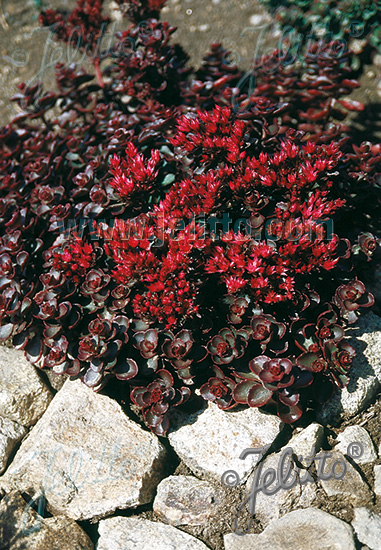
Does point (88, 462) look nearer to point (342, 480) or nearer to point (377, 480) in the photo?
point (342, 480)

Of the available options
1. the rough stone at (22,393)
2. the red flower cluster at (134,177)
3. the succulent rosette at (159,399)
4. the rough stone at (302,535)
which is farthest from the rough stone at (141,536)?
the red flower cluster at (134,177)

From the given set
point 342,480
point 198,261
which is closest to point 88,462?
point 198,261

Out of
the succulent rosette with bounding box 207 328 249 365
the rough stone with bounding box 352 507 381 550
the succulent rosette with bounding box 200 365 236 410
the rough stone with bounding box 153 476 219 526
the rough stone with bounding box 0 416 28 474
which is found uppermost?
the succulent rosette with bounding box 207 328 249 365

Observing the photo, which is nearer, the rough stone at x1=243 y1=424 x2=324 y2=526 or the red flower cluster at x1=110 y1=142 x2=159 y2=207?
the rough stone at x1=243 y1=424 x2=324 y2=526

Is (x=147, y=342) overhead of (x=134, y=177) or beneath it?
beneath

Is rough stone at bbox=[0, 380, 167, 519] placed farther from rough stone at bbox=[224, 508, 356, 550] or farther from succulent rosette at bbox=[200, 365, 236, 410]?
rough stone at bbox=[224, 508, 356, 550]

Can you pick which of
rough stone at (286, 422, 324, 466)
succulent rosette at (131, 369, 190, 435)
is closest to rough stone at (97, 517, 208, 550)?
succulent rosette at (131, 369, 190, 435)
